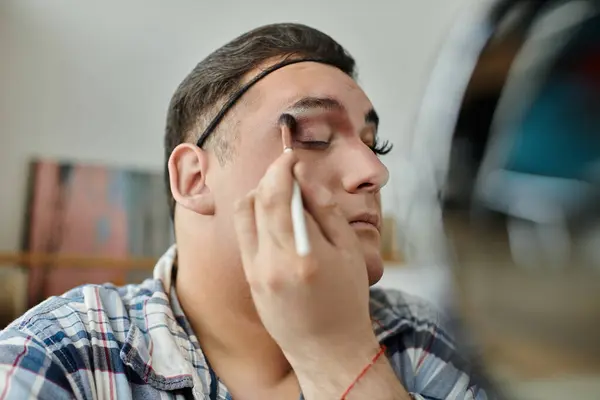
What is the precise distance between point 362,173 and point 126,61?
127 cm

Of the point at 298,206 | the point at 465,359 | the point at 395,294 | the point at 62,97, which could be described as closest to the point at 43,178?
the point at 62,97

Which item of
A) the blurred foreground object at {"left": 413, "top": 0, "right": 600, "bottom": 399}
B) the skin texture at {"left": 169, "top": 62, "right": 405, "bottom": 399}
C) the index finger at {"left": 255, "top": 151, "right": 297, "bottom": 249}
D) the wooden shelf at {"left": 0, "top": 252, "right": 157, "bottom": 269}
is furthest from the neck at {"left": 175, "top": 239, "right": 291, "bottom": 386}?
the wooden shelf at {"left": 0, "top": 252, "right": 157, "bottom": 269}

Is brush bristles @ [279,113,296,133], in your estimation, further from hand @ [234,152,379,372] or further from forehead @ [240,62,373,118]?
hand @ [234,152,379,372]

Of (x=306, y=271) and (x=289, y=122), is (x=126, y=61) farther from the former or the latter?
(x=306, y=271)

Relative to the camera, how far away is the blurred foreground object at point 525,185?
307 mm

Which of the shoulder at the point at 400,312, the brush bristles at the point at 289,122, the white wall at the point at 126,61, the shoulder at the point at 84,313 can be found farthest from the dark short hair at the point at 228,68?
the white wall at the point at 126,61

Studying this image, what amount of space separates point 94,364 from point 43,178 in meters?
1.12

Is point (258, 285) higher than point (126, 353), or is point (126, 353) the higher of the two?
point (258, 285)

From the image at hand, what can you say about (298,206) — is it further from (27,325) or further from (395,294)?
(395,294)

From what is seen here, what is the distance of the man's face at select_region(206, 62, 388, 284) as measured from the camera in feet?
2.38

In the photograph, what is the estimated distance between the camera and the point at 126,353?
666mm

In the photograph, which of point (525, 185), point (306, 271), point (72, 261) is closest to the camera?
point (525, 185)

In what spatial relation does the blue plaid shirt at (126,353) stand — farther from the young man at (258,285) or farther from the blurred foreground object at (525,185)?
the blurred foreground object at (525,185)

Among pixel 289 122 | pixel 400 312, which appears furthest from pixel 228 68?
pixel 400 312
